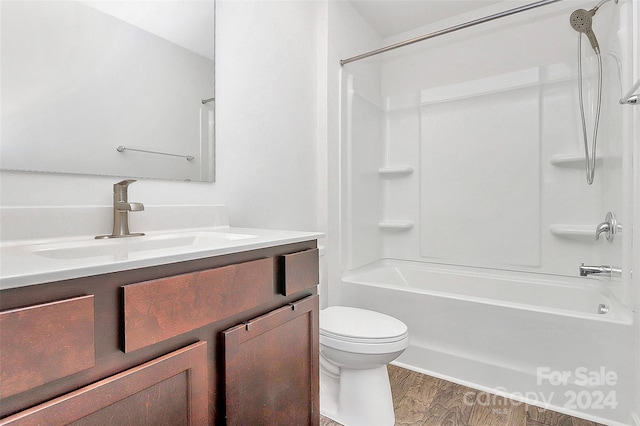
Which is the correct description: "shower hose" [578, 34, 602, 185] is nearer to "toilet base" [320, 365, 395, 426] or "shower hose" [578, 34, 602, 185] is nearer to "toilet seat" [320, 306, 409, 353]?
"toilet seat" [320, 306, 409, 353]

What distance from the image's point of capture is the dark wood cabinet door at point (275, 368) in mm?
826

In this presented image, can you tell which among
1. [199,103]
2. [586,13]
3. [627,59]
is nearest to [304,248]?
[199,103]

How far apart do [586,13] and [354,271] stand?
2.04m

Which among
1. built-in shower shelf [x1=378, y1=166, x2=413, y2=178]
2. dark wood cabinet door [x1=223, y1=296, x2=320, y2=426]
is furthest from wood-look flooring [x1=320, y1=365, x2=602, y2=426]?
built-in shower shelf [x1=378, y1=166, x2=413, y2=178]

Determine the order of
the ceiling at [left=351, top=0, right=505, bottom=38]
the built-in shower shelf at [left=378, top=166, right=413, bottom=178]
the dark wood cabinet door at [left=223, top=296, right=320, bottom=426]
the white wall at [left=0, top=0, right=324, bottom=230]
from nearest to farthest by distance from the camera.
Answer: the dark wood cabinet door at [left=223, top=296, right=320, bottom=426] < the white wall at [left=0, top=0, right=324, bottom=230] < the ceiling at [left=351, top=0, right=505, bottom=38] < the built-in shower shelf at [left=378, top=166, right=413, bottom=178]

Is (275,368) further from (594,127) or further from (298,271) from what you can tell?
(594,127)

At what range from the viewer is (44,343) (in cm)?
50

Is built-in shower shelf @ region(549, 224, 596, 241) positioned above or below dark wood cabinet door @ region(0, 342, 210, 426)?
above

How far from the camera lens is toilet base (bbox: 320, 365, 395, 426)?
1.47 m

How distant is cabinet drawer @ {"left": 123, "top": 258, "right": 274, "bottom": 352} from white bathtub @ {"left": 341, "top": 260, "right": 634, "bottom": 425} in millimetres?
1337

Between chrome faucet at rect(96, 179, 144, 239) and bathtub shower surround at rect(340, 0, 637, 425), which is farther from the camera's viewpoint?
bathtub shower surround at rect(340, 0, 637, 425)

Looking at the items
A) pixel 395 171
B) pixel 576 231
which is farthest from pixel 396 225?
pixel 576 231

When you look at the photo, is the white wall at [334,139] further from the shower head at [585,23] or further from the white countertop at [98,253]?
the shower head at [585,23]

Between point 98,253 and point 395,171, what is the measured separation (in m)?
2.27
